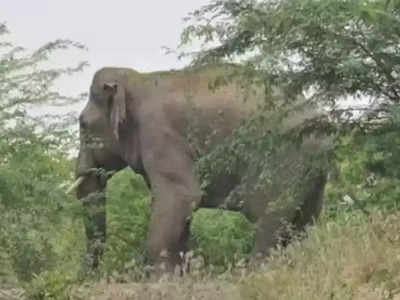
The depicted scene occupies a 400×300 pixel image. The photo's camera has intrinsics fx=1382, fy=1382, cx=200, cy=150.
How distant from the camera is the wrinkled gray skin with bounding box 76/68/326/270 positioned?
1762 centimetres

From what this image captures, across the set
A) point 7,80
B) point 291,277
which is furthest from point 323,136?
point 7,80

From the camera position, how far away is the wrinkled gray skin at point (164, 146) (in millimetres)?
17625

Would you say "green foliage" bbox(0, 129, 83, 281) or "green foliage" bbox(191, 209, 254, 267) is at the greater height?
"green foliage" bbox(0, 129, 83, 281)

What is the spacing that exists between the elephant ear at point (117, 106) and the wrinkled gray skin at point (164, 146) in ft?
0.04

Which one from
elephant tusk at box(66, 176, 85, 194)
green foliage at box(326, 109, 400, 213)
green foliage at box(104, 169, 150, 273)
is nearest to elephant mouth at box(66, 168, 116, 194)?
elephant tusk at box(66, 176, 85, 194)

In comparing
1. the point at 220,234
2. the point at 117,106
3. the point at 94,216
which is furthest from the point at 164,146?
the point at 220,234

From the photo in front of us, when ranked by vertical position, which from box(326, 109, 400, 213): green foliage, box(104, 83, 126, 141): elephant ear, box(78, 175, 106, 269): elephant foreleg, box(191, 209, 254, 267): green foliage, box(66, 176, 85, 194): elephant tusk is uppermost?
box(104, 83, 126, 141): elephant ear

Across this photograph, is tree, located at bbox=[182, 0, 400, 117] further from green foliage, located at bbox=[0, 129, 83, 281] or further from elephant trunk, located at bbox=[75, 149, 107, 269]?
elephant trunk, located at bbox=[75, 149, 107, 269]

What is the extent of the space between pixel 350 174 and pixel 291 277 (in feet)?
6.51

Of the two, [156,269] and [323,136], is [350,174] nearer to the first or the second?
[323,136]

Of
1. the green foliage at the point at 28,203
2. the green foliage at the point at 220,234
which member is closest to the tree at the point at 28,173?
the green foliage at the point at 28,203

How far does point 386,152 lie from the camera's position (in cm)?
1226

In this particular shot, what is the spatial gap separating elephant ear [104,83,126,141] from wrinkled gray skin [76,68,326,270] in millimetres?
13

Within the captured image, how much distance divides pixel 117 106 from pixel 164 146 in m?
0.96
